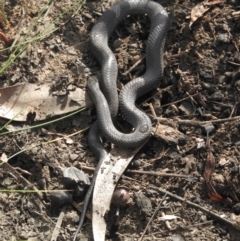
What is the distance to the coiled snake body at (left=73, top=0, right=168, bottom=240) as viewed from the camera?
636 centimetres

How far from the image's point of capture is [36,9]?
25.0 ft

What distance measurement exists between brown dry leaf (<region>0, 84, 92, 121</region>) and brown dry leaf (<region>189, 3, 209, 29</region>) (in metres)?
1.77

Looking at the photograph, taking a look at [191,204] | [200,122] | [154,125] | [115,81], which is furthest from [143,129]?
[191,204]

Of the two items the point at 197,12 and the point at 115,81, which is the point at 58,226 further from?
the point at 197,12

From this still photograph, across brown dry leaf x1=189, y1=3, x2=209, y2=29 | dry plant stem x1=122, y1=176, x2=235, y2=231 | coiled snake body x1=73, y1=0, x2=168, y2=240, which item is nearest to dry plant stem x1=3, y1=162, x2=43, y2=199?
coiled snake body x1=73, y1=0, x2=168, y2=240

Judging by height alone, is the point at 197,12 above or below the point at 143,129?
above

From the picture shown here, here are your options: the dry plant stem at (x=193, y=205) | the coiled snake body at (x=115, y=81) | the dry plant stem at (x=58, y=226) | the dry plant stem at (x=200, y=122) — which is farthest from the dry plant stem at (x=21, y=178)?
the dry plant stem at (x=200, y=122)

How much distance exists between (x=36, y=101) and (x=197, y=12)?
2.46 metres

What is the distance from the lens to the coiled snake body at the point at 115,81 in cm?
636

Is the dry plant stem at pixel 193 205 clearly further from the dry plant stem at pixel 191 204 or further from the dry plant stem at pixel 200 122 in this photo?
the dry plant stem at pixel 200 122

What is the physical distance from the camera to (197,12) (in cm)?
714

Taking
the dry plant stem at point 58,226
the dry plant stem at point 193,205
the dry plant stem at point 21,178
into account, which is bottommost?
the dry plant stem at point 58,226

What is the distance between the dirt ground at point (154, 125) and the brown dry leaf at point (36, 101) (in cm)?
13

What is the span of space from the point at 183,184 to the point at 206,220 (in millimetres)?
489
